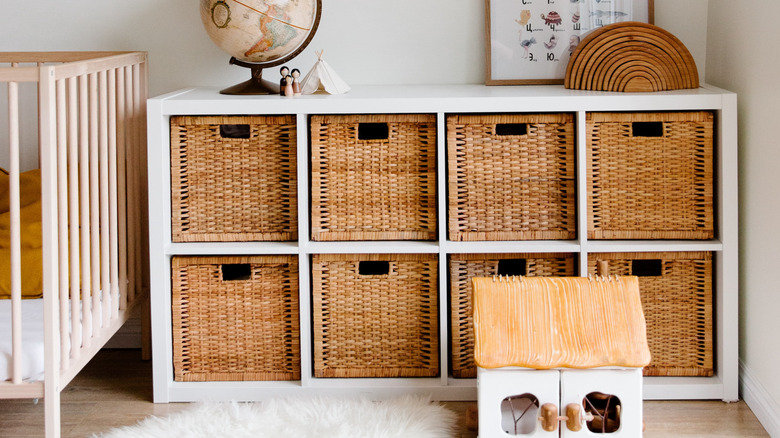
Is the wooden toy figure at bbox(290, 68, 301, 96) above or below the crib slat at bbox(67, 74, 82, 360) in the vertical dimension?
above

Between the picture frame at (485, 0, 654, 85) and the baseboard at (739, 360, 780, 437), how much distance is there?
3.07ft

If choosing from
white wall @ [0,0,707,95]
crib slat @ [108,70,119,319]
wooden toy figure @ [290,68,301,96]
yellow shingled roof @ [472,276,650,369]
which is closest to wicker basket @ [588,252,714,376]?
yellow shingled roof @ [472,276,650,369]

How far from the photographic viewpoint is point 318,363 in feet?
7.46

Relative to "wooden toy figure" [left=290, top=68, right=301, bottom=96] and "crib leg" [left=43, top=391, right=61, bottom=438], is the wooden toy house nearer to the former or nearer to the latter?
"wooden toy figure" [left=290, top=68, right=301, bottom=96]

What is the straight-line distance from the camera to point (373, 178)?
7.34 feet

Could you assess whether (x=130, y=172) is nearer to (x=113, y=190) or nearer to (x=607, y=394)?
(x=113, y=190)

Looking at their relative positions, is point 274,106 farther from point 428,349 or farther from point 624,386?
point 624,386

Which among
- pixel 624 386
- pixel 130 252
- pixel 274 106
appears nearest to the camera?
pixel 624 386

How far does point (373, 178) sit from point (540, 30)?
705mm

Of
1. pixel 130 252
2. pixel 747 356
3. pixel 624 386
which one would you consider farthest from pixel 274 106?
pixel 747 356

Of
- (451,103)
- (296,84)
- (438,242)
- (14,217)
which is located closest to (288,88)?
(296,84)

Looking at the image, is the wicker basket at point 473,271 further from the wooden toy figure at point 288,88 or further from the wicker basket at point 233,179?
the wooden toy figure at point 288,88

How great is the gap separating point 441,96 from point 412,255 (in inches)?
15.7

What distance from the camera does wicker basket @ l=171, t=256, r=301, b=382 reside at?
7.39 ft
